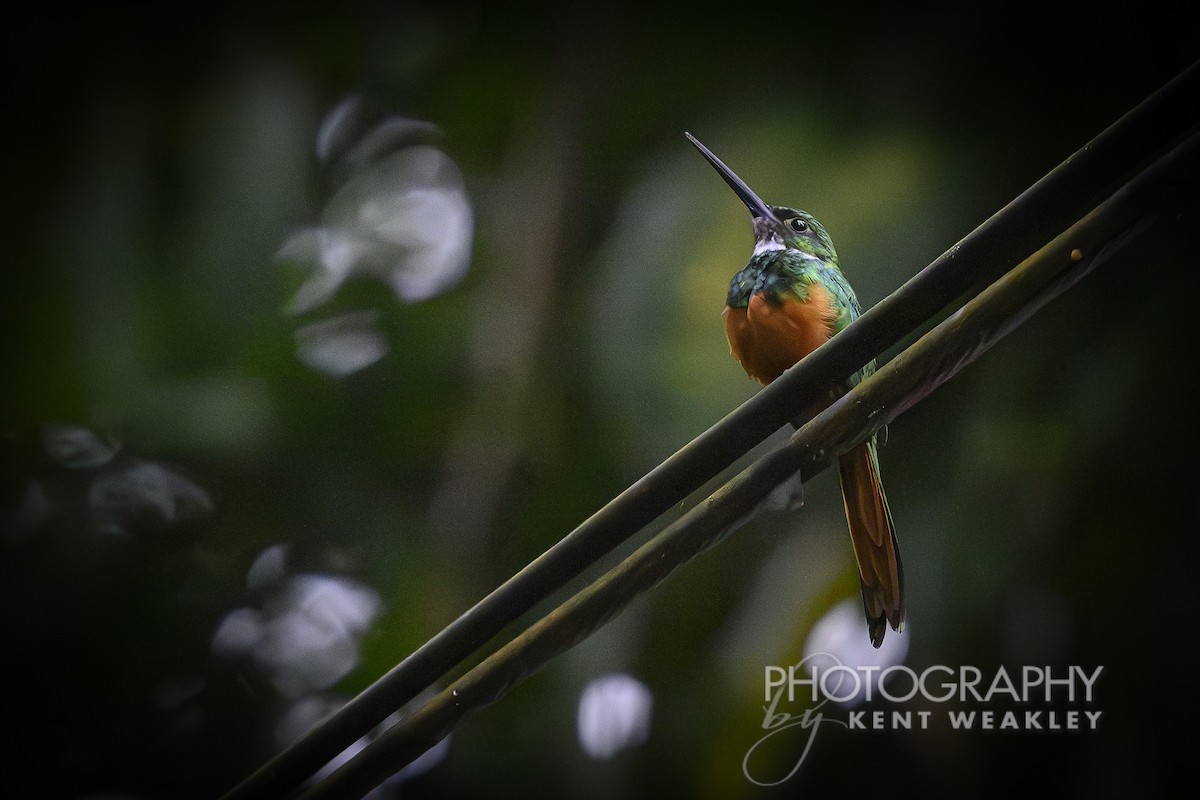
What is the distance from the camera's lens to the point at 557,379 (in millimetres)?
2002

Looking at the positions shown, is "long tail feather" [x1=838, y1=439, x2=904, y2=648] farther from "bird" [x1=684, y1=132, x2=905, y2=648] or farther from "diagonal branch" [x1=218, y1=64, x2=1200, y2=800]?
"diagonal branch" [x1=218, y1=64, x2=1200, y2=800]

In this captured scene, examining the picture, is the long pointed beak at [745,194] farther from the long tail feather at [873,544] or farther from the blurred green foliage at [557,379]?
the long tail feather at [873,544]

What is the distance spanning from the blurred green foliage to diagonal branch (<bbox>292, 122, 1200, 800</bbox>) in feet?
2.21

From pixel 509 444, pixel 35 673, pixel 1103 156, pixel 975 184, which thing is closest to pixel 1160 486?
pixel 975 184

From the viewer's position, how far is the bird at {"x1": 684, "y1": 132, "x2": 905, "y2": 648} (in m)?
1.62

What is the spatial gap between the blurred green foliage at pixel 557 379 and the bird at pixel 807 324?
7 centimetres

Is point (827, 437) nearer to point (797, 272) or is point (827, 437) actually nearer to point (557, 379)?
point (797, 272)

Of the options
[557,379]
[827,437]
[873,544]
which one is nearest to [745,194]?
[557,379]

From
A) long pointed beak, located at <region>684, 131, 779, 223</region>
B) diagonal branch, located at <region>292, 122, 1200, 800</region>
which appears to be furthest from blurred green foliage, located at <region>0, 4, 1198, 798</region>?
diagonal branch, located at <region>292, 122, 1200, 800</region>

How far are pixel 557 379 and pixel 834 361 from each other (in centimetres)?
104

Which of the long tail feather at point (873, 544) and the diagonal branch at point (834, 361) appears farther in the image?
the long tail feather at point (873, 544)

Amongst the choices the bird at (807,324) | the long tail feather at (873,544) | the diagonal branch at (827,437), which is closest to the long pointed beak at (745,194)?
the bird at (807,324)

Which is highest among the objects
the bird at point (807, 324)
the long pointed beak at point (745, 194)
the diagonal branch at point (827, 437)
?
the long pointed beak at point (745, 194)

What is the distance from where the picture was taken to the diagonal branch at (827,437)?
1019 millimetres
